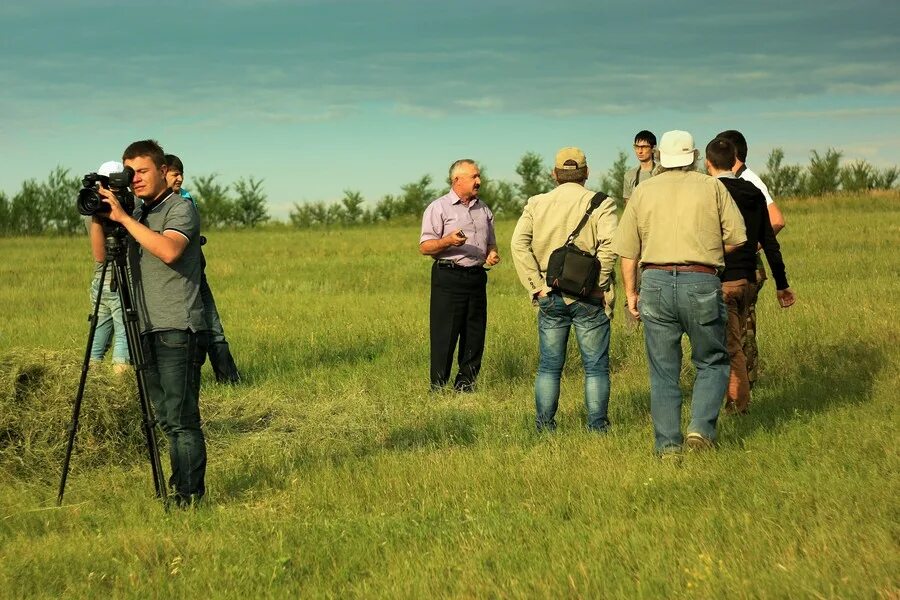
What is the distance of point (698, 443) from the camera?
316 inches

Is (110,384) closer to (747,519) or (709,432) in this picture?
(709,432)

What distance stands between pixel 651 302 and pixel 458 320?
12.9 ft

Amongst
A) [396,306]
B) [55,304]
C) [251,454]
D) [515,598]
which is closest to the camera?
[515,598]

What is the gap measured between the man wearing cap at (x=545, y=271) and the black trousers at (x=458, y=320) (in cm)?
235

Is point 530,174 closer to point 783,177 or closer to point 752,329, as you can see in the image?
point 783,177

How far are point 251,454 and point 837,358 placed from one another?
6319 millimetres

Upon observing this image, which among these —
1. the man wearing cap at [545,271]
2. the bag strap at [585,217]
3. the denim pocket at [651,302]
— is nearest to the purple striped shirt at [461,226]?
the man wearing cap at [545,271]

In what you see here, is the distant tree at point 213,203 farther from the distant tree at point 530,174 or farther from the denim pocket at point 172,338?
the denim pocket at point 172,338

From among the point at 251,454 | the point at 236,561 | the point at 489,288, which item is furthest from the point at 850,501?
the point at 489,288

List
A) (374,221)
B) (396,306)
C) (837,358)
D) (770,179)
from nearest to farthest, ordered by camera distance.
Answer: (837,358), (396,306), (770,179), (374,221)

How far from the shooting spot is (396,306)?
18.8 metres

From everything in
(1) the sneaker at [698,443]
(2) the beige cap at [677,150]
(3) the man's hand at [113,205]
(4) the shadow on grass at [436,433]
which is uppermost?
(2) the beige cap at [677,150]

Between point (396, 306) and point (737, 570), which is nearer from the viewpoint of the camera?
point (737, 570)

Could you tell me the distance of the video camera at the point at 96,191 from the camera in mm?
6734
